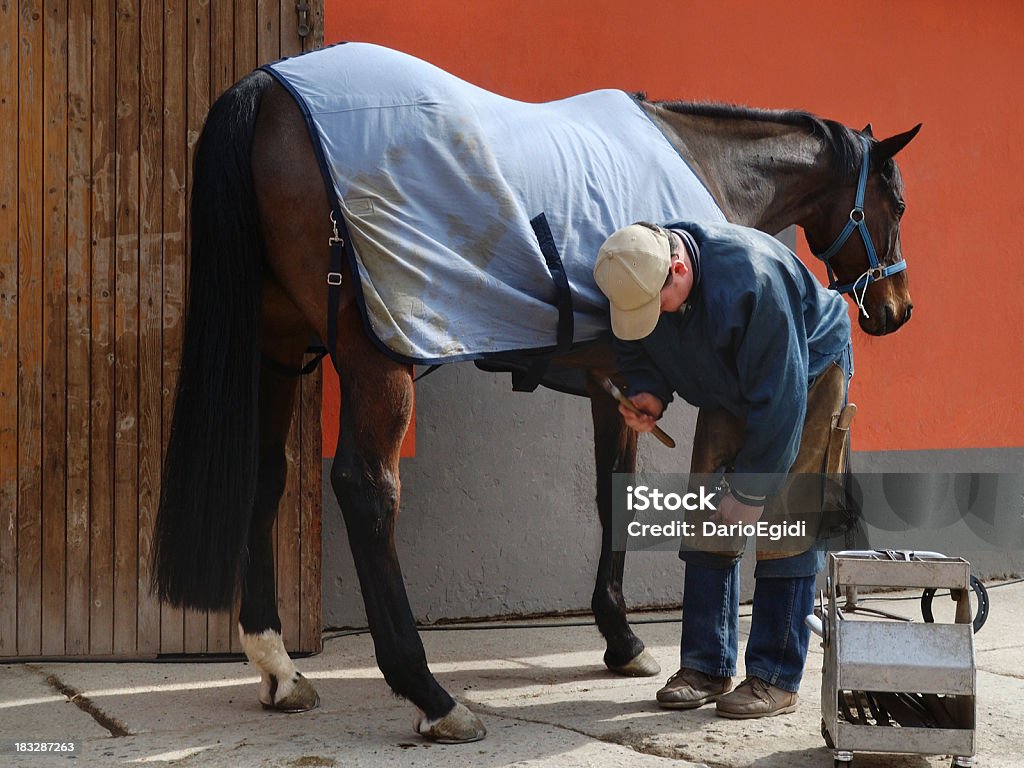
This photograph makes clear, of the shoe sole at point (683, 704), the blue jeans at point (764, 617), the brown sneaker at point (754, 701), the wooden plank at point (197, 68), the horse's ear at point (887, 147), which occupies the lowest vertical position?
the shoe sole at point (683, 704)

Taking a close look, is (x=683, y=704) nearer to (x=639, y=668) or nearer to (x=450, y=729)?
(x=639, y=668)

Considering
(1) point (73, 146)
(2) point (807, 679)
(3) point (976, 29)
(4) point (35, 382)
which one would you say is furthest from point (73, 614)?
(3) point (976, 29)

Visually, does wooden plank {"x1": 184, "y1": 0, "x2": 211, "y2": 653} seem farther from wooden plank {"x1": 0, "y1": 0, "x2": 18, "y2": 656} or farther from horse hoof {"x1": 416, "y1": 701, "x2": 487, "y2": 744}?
horse hoof {"x1": 416, "y1": 701, "x2": 487, "y2": 744}

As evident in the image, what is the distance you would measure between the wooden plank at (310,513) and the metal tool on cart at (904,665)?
78.6 inches

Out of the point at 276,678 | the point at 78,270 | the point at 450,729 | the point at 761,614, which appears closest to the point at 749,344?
the point at 761,614

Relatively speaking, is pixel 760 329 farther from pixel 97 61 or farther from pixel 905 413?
pixel 905 413

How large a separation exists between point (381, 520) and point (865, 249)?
2263 mm

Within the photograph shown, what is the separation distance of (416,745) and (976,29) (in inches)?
182

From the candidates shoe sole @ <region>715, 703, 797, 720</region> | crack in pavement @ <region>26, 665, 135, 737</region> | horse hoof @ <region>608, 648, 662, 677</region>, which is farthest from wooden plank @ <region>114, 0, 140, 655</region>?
shoe sole @ <region>715, 703, 797, 720</region>

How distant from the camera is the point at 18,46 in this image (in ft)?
12.6

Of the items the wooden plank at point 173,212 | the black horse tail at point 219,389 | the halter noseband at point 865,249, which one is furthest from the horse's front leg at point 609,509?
the wooden plank at point 173,212

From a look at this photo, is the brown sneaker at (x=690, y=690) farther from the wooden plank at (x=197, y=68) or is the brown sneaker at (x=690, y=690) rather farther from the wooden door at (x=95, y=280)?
the wooden plank at (x=197, y=68)

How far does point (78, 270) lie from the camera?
→ 3.89 m

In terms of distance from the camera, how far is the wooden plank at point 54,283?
12.7 ft
